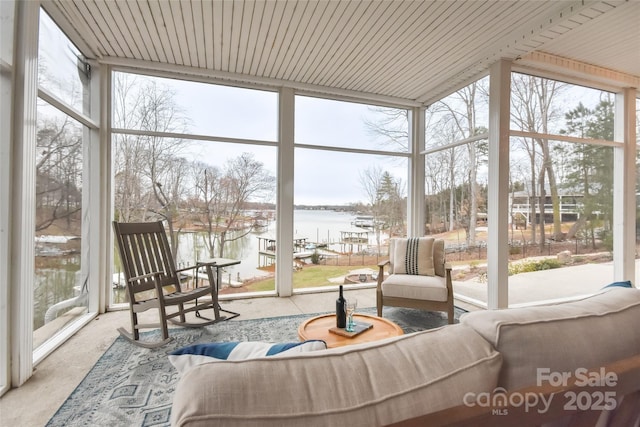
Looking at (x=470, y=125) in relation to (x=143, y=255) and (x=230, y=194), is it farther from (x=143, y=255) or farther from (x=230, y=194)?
(x=143, y=255)

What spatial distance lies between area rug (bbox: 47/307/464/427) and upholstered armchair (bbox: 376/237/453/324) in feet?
0.83

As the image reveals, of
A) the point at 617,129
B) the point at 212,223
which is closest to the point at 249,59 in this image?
the point at 212,223

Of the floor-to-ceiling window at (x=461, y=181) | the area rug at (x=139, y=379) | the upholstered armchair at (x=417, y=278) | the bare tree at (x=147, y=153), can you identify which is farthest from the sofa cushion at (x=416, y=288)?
the bare tree at (x=147, y=153)

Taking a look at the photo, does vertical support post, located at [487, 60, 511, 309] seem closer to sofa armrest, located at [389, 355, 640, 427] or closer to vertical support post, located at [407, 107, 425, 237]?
vertical support post, located at [407, 107, 425, 237]

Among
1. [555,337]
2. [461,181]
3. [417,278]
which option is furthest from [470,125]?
[555,337]

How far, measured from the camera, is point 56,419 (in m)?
1.64

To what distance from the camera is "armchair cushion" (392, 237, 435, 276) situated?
134 inches

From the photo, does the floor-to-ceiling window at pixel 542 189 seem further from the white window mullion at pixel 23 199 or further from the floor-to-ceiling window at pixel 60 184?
the floor-to-ceiling window at pixel 60 184

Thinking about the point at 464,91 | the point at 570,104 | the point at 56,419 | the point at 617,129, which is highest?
the point at 464,91

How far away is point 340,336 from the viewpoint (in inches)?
79.4

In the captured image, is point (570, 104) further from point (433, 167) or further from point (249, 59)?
point (249, 59)

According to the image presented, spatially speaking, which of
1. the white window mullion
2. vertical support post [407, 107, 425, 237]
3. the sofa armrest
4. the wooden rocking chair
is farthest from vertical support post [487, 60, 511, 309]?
the white window mullion

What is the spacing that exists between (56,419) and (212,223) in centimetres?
238

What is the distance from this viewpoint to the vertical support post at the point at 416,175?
4.67 metres
